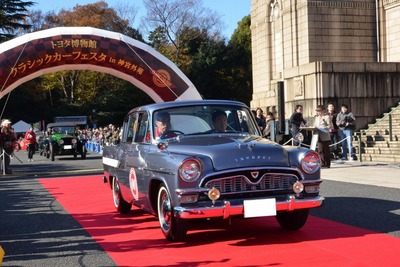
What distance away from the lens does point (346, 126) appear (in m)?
18.3

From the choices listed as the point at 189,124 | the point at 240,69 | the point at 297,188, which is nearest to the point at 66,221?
the point at 189,124

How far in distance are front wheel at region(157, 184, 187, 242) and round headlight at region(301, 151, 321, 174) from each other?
144cm

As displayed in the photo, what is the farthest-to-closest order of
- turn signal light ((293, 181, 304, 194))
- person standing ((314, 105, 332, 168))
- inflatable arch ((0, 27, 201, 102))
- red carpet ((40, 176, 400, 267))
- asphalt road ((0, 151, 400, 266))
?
inflatable arch ((0, 27, 201, 102))
person standing ((314, 105, 332, 168))
turn signal light ((293, 181, 304, 194))
asphalt road ((0, 151, 400, 266))
red carpet ((40, 176, 400, 267))

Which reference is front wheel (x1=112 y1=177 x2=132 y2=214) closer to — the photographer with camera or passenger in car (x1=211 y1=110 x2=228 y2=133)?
passenger in car (x1=211 y1=110 x2=228 y2=133)

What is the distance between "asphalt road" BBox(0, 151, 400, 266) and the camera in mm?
6465

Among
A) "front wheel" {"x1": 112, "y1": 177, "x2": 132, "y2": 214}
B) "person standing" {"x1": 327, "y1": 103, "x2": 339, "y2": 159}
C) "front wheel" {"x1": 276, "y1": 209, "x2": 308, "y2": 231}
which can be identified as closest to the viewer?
"front wheel" {"x1": 276, "y1": 209, "x2": 308, "y2": 231}

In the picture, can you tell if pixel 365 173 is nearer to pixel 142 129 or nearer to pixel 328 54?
pixel 142 129

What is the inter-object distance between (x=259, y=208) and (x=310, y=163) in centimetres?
88

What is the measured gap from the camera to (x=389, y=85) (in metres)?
23.4

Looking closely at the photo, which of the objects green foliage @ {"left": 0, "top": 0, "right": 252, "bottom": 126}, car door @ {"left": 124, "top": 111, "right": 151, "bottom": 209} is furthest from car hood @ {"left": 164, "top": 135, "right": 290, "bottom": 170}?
green foliage @ {"left": 0, "top": 0, "right": 252, "bottom": 126}

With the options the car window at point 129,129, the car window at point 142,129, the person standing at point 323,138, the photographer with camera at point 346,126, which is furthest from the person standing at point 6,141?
the car window at point 142,129

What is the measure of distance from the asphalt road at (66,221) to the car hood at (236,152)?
1.45 meters

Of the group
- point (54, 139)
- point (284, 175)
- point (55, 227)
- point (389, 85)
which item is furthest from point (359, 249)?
point (54, 139)

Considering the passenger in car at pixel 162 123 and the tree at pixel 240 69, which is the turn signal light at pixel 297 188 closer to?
the passenger in car at pixel 162 123
